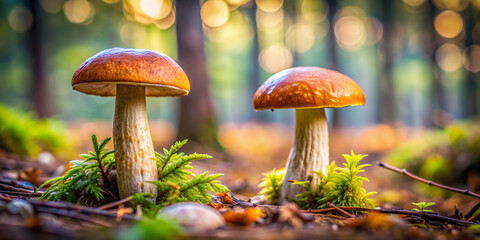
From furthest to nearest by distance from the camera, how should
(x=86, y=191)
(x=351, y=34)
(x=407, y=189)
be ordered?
(x=351, y=34) → (x=407, y=189) → (x=86, y=191)

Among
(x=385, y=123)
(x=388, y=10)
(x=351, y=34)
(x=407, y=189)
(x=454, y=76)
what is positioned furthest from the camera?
(x=454, y=76)

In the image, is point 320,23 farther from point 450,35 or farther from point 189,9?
point 189,9

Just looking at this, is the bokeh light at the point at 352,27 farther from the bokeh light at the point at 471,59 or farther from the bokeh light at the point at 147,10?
the bokeh light at the point at 147,10

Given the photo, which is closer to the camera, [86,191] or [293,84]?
[86,191]

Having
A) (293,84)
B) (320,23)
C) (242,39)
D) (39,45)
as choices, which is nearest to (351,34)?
(320,23)

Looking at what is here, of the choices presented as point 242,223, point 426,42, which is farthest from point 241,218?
point 426,42

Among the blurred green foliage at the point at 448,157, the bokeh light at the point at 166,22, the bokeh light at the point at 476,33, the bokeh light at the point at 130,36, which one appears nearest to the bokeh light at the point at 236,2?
the bokeh light at the point at 166,22

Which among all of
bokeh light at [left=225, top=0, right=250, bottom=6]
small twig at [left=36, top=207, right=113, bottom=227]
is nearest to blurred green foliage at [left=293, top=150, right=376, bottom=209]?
small twig at [left=36, top=207, right=113, bottom=227]
